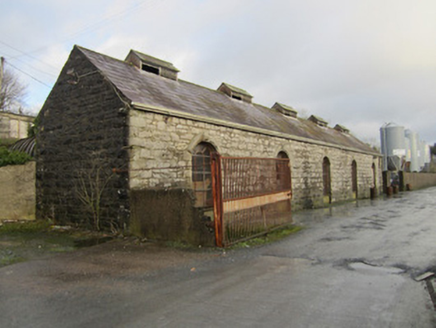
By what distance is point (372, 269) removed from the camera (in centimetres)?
530

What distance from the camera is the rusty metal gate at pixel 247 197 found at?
702 centimetres

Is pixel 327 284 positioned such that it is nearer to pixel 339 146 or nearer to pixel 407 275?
pixel 407 275

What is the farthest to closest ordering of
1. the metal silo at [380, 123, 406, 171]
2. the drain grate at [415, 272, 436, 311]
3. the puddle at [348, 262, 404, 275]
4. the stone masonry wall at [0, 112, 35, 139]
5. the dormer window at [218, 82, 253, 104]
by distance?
the metal silo at [380, 123, 406, 171] < the stone masonry wall at [0, 112, 35, 139] < the dormer window at [218, 82, 253, 104] < the puddle at [348, 262, 404, 275] < the drain grate at [415, 272, 436, 311]

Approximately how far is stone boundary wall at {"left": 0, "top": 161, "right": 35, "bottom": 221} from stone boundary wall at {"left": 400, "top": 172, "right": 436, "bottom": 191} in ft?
102

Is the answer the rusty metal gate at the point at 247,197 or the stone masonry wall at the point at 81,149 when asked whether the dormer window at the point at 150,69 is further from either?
the rusty metal gate at the point at 247,197

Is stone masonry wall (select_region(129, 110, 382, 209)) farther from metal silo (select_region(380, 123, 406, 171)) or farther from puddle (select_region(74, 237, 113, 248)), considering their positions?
metal silo (select_region(380, 123, 406, 171))

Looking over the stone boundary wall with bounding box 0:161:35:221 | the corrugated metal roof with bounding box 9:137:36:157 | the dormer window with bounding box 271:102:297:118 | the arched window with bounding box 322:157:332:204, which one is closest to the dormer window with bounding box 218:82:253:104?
the dormer window with bounding box 271:102:297:118

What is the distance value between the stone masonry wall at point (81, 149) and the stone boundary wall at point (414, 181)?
30.1 meters

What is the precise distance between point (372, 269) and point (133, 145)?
243 inches

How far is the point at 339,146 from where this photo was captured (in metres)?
20.9

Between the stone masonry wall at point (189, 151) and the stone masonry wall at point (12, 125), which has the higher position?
the stone masonry wall at point (12, 125)

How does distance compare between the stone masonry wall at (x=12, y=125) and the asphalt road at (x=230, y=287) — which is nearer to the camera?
the asphalt road at (x=230, y=287)

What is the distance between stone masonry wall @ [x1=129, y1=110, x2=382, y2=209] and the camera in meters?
8.73

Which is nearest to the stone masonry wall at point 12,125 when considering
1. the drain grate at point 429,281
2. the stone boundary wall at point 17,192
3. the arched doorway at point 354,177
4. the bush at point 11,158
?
the bush at point 11,158
